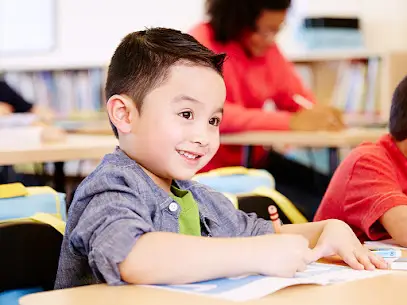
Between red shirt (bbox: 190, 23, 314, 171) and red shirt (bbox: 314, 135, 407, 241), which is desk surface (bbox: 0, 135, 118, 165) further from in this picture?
red shirt (bbox: 314, 135, 407, 241)

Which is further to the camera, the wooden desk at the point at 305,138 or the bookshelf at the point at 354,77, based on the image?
the bookshelf at the point at 354,77

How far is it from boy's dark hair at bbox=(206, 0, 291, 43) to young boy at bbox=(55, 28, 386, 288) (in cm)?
211

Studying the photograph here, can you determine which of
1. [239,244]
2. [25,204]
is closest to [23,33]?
[25,204]

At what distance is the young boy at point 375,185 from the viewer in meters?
1.71

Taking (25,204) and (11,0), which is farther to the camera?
(11,0)

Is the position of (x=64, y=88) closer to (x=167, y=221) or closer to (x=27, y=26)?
(x=27, y=26)

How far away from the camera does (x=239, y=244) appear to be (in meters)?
1.15

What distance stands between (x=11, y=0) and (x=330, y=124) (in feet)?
14.7

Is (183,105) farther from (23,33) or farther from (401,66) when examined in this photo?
(23,33)

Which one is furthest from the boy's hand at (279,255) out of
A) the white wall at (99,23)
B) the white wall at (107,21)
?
the white wall at (99,23)

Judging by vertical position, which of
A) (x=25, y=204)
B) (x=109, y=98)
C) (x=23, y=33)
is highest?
(x=109, y=98)

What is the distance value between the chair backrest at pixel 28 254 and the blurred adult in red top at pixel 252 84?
6.36ft

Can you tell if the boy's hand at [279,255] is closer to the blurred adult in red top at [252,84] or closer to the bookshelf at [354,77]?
the blurred adult in red top at [252,84]

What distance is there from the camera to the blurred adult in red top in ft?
11.3
